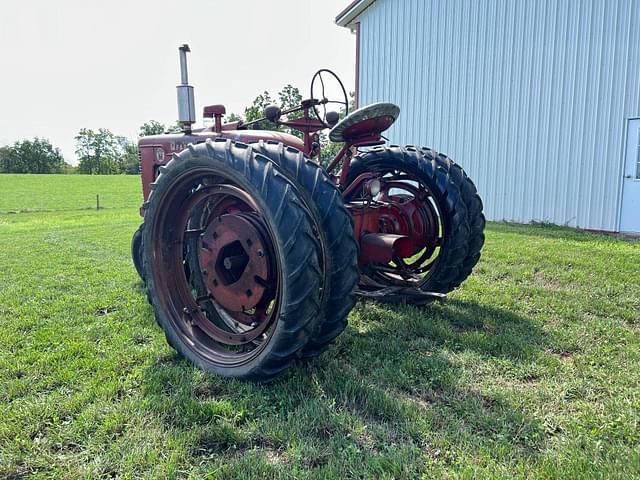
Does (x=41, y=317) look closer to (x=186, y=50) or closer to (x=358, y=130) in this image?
(x=186, y=50)

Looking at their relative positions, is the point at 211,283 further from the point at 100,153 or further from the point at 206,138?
the point at 100,153

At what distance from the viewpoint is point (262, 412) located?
2195 mm

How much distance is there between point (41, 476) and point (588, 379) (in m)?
2.60

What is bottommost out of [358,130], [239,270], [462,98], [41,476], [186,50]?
[41,476]

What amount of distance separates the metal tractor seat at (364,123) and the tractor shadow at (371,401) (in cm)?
135

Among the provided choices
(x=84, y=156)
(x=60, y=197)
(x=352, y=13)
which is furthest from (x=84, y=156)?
(x=352, y=13)

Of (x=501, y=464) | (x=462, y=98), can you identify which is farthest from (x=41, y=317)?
(x=462, y=98)

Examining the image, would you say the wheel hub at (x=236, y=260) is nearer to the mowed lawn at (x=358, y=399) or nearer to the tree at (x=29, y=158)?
the mowed lawn at (x=358, y=399)

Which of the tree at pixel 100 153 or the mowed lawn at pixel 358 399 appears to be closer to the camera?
the mowed lawn at pixel 358 399

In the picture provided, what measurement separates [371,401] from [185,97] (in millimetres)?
3064

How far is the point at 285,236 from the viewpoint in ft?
7.13

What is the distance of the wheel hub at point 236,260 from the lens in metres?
2.52

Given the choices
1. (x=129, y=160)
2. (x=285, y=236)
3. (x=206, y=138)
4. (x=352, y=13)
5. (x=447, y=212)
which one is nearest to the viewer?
(x=285, y=236)

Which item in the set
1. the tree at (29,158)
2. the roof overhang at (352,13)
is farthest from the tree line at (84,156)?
the roof overhang at (352,13)
